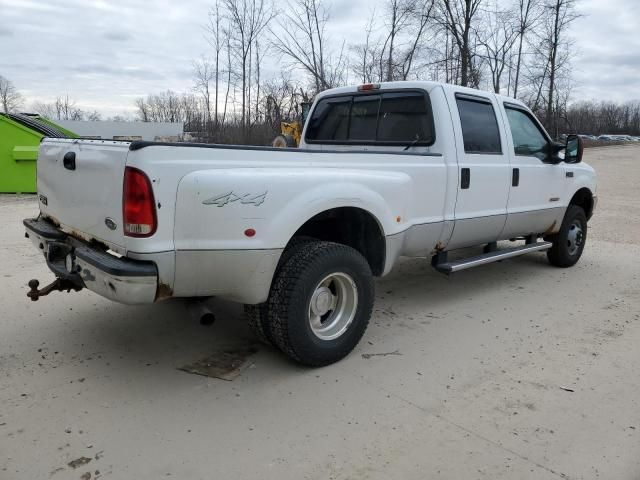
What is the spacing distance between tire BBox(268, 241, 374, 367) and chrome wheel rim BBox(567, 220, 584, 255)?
3.79 m

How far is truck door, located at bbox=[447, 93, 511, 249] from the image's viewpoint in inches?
181

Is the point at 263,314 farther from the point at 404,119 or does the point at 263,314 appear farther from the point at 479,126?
the point at 479,126

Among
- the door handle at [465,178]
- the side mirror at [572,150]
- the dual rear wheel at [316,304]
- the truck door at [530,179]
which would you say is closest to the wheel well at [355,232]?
the dual rear wheel at [316,304]

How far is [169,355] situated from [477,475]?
7.31ft

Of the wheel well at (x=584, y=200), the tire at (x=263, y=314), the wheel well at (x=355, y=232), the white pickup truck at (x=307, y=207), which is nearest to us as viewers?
the white pickup truck at (x=307, y=207)

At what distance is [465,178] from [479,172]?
0.76 ft

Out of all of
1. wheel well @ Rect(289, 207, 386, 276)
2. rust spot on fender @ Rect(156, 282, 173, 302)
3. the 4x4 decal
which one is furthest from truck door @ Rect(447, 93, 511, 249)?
rust spot on fender @ Rect(156, 282, 173, 302)

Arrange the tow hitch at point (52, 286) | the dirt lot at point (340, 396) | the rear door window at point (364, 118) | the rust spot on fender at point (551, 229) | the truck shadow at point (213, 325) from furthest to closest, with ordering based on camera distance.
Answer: the rust spot on fender at point (551, 229)
the rear door window at point (364, 118)
the truck shadow at point (213, 325)
the tow hitch at point (52, 286)
the dirt lot at point (340, 396)

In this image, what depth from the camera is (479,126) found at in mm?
4867

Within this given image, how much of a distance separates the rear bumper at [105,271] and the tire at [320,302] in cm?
81

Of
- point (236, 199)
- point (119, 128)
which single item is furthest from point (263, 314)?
point (119, 128)

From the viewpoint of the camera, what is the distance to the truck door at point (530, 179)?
525 centimetres

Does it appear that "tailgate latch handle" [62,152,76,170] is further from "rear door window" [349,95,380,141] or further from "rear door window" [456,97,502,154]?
"rear door window" [456,97,502,154]

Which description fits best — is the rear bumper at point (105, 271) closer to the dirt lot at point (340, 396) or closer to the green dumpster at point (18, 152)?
the dirt lot at point (340, 396)
